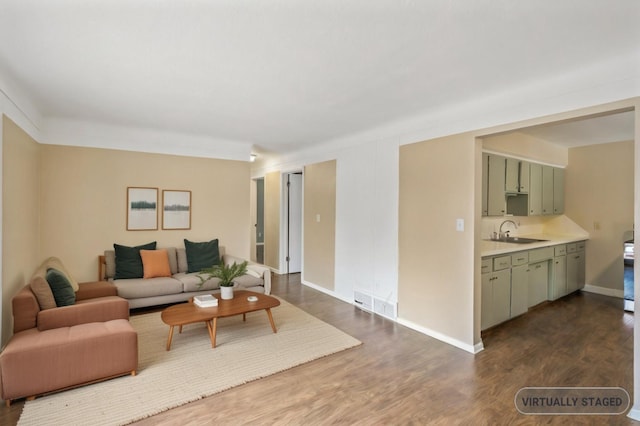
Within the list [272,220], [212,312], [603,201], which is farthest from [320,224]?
A: [603,201]

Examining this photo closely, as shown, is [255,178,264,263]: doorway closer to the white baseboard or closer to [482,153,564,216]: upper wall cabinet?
[482,153,564,216]: upper wall cabinet

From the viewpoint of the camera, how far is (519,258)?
398 cm

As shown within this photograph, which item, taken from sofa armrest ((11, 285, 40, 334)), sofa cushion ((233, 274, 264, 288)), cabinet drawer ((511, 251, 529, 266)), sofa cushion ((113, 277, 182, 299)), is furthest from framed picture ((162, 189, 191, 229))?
cabinet drawer ((511, 251, 529, 266))

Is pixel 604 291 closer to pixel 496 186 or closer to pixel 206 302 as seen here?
pixel 496 186

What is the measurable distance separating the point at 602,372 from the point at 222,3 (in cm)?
401

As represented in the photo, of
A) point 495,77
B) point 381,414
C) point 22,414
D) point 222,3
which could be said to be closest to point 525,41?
point 495,77

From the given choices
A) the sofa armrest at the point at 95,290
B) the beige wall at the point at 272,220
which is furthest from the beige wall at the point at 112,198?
the beige wall at the point at 272,220

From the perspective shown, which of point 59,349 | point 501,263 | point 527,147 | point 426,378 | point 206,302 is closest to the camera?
point 59,349

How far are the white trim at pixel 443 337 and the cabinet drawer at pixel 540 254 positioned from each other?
1641 millimetres

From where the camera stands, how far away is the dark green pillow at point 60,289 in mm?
2893

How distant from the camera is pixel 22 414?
215cm

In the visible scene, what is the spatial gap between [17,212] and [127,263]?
140 cm

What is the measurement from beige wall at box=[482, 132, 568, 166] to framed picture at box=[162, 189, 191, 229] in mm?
4309

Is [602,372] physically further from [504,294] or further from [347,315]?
[347,315]
